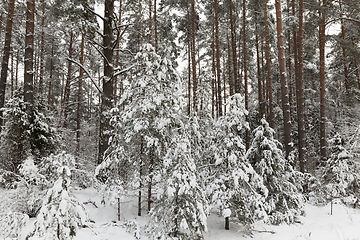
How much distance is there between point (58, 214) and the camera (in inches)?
132

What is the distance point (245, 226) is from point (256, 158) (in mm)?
2636

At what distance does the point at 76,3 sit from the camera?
7129mm

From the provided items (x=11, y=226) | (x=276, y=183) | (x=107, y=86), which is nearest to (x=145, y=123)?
(x=107, y=86)

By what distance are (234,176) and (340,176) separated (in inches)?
223

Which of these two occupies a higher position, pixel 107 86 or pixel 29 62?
pixel 29 62

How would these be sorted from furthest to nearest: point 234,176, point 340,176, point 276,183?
point 340,176
point 276,183
point 234,176

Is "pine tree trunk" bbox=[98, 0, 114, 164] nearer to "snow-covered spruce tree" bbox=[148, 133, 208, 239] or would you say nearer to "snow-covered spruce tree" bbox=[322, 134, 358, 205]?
"snow-covered spruce tree" bbox=[148, 133, 208, 239]

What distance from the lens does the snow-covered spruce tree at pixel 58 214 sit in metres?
3.31

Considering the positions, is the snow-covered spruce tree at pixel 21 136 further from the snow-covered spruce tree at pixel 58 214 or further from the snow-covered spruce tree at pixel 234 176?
the snow-covered spruce tree at pixel 234 176

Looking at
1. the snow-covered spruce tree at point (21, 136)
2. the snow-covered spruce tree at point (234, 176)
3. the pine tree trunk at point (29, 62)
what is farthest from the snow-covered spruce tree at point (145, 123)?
the pine tree trunk at point (29, 62)

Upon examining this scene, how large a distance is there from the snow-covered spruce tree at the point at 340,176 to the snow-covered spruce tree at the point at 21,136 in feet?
36.3

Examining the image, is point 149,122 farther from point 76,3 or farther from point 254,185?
point 76,3

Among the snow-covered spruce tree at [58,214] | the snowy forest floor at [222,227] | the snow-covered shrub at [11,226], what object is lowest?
the snowy forest floor at [222,227]

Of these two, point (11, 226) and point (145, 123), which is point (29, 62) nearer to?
point (145, 123)
